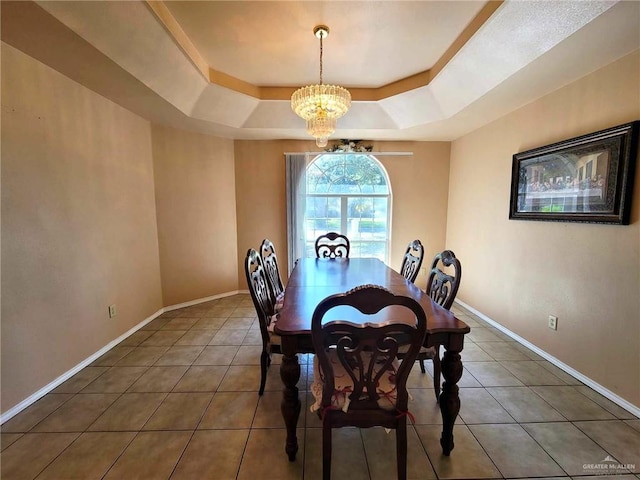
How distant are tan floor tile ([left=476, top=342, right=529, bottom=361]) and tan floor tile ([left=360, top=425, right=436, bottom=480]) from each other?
4.43 ft

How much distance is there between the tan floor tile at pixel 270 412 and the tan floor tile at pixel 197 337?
1.08 meters

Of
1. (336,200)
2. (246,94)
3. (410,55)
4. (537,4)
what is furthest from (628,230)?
(246,94)

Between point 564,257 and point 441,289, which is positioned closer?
point 441,289

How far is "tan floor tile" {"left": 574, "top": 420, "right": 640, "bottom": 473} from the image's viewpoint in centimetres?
142

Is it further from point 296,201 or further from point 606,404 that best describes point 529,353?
point 296,201

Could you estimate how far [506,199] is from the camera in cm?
289

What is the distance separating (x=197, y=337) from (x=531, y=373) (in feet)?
10.1

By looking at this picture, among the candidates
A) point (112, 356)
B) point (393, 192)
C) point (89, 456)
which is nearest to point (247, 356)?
point (89, 456)

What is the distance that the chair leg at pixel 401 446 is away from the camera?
3.99ft

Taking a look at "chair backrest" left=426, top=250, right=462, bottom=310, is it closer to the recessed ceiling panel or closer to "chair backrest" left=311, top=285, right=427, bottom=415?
"chair backrest" left=311, top=285, right=427, bottom=415

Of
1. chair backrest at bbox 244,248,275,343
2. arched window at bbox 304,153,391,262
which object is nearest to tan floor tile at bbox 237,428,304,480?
chair backrest at bbox 244,248,275,343

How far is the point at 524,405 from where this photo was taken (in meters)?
1.80

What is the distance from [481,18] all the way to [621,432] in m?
2.83


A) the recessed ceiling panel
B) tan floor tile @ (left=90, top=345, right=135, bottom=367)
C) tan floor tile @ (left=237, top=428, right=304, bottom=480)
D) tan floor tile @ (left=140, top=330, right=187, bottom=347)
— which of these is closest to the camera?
tan floor tile @ (left=237, top=428, right=304, bottom=480)
